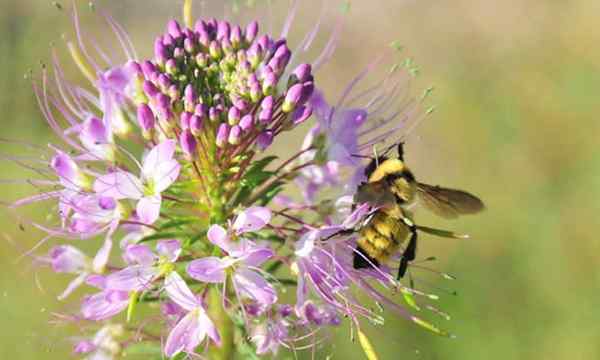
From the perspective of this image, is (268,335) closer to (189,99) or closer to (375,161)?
(375,161)

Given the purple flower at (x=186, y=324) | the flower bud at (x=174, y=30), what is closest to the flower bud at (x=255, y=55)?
the flower bud at (x=174, y=30)

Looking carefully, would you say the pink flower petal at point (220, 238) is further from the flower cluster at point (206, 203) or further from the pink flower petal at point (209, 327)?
the pink flower petal at point (209, 327)

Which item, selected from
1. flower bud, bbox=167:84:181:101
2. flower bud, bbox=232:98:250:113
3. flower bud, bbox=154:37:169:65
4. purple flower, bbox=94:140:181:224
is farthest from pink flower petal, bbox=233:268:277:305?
flower bud, bbox=154:37:169:65

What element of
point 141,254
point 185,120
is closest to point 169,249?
point 141,254

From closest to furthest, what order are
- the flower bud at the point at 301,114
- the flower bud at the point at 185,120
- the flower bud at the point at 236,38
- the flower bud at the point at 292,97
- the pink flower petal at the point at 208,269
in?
the pink flower petal at the point at 208,269, the flower bud at the point at 185,120, the flower bud at the point at 292,97, the flower bud at the point at 301,114, the flower bud at the point at 236,38

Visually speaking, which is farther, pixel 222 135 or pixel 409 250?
pixel 409 250

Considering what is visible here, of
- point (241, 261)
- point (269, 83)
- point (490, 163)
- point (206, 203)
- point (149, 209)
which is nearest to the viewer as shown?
point (149, 209)
